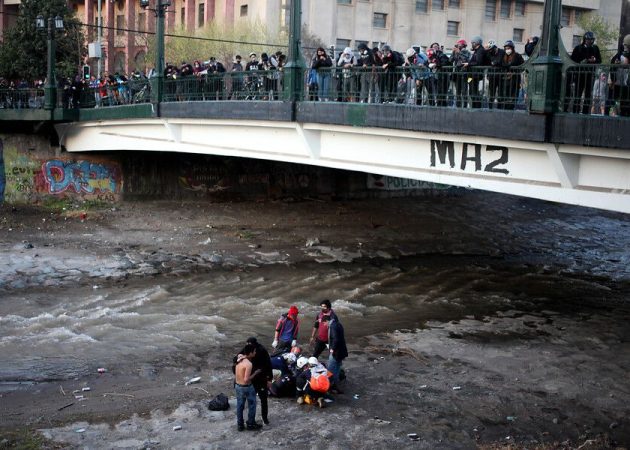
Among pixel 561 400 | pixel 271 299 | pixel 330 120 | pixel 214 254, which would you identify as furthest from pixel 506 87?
pixel 214 254

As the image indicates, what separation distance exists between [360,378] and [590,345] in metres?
5.72

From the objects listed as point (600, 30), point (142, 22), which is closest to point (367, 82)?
point (600, 30)

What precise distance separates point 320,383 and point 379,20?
42313 mm

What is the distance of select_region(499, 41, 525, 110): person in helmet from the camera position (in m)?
15.3

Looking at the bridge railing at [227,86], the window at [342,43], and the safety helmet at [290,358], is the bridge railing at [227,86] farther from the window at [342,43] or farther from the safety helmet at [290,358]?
the window at [342,43]

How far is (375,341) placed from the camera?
1748 cm

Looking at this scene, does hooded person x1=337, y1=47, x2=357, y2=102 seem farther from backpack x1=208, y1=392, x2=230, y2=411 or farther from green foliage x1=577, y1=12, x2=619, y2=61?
green foliage x1=577, y1=12, x2=619, y2=61

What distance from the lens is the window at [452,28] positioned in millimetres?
54344

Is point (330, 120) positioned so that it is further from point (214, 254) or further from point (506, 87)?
point (214, 254)

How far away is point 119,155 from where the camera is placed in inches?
1298

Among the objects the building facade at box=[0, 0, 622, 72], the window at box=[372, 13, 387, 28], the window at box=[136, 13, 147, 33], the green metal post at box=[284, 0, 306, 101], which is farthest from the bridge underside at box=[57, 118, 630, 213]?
the window at box=[136, 13, 147, 33]

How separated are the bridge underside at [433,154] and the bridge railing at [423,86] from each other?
0.75 meters

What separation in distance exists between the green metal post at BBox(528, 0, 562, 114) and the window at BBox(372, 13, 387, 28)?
38678 millimetres

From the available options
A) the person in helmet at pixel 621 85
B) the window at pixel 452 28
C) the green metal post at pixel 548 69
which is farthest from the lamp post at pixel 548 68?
the window at pixel 452 28
